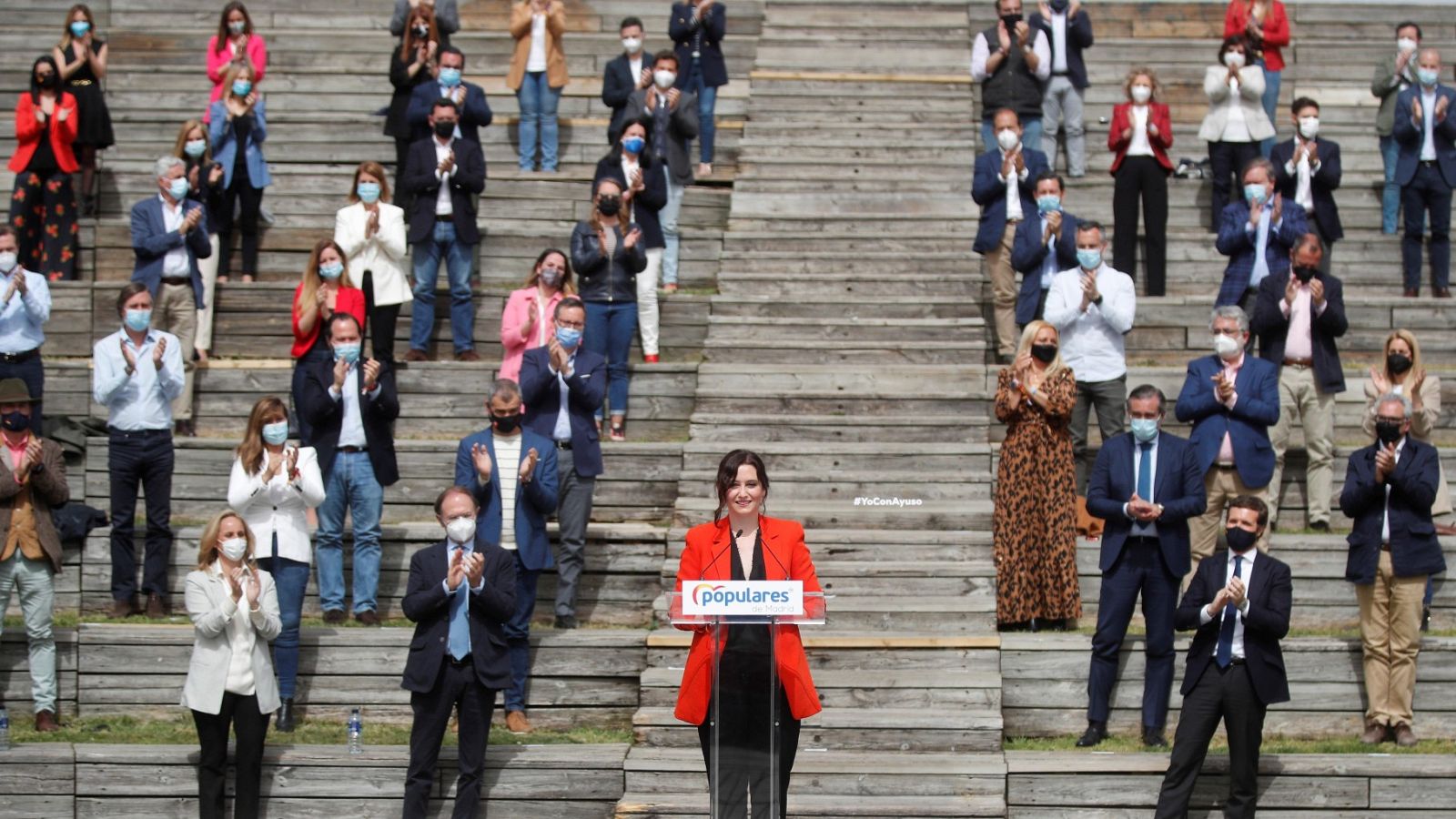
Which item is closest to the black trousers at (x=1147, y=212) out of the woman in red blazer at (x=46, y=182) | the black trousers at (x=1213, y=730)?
the black trousers at (x=1213, y=730)

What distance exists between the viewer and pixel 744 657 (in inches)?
350

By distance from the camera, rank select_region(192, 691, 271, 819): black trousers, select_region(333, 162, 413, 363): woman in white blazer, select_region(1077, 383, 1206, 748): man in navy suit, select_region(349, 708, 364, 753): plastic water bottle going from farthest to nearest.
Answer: select_region(333, 162, 413, 363): woman in white blazer
select_region(1077, 383, 1206, 748): man in navy suit
select_region(349, 708, 364, 753): plastic water bottle
select_region(192, 691, 271, 819): black trousers

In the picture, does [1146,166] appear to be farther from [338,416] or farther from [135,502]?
[135,502]

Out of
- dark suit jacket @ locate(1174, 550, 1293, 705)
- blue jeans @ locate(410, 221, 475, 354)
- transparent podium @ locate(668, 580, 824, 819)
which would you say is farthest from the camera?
blue jeans @ locate(410, 221, 475, 354)

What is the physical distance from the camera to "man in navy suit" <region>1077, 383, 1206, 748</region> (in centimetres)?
1159

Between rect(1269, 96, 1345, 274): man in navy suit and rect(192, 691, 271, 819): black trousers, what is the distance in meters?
7.98

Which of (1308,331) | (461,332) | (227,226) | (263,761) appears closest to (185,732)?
(263,761)

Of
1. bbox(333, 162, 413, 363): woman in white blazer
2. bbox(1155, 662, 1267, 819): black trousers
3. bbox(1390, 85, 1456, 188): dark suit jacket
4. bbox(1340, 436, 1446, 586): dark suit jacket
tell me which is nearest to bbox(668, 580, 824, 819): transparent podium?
bbox(1155, 662, 1267, 819): black trousers

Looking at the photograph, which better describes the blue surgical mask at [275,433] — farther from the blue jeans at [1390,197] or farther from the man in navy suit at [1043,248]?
the blue jeans at [1390,197]

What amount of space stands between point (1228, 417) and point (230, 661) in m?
5.72

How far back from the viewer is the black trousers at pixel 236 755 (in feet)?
36.0

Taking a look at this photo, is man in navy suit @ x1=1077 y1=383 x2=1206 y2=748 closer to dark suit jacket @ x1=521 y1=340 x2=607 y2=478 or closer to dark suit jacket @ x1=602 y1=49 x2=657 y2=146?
dark suit jacket @ x1=521 y1=340 x2=607 y2=478

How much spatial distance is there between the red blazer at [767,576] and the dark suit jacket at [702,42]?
832 centimetres

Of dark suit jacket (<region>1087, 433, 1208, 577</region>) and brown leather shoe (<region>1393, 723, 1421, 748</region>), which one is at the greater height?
dark suit jacket (<region>1087, 433, 1208, 577</region>)
